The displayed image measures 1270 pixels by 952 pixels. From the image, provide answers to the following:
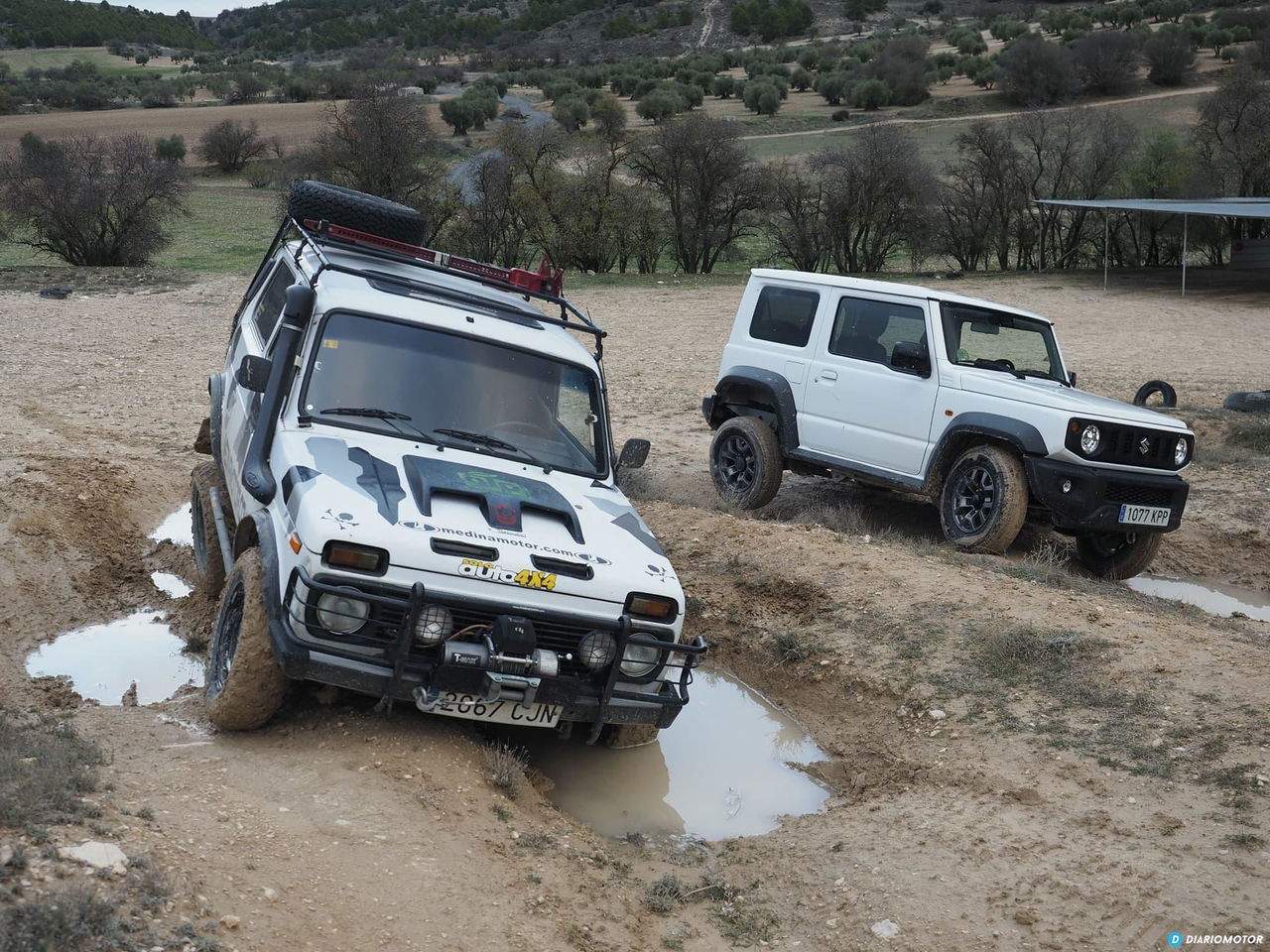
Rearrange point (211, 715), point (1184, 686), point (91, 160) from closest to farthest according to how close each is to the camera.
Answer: point (211, 715) → point (1184, 686) → point (91, 160)

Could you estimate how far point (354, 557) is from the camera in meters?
4.86

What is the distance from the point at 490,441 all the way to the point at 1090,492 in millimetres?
4633

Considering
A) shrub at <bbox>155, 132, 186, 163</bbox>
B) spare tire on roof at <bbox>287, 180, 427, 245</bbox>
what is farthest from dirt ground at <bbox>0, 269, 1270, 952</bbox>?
shrub at <bbox>155, 132, 186, 163</bbox>

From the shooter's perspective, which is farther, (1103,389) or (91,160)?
(91,160)

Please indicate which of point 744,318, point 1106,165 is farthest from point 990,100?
point 744,318

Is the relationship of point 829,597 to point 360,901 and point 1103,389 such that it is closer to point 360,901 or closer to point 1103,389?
point 360,901

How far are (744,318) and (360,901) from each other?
753 centimetres

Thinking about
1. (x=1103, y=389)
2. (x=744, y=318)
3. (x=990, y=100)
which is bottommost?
(x=1103, y=389)

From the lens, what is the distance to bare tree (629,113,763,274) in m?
29.7

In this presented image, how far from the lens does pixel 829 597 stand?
7664 mm

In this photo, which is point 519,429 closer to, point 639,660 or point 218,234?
point 639,660

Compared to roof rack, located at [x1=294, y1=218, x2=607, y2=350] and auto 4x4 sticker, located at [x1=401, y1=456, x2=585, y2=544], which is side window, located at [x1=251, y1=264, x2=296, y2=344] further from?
auto 4x4 sticker, located at [x1=401, y1=456, x2=585, y2=544]

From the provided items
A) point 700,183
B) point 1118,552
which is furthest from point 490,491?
point 700,183

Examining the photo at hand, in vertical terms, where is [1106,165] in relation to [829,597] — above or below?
above
